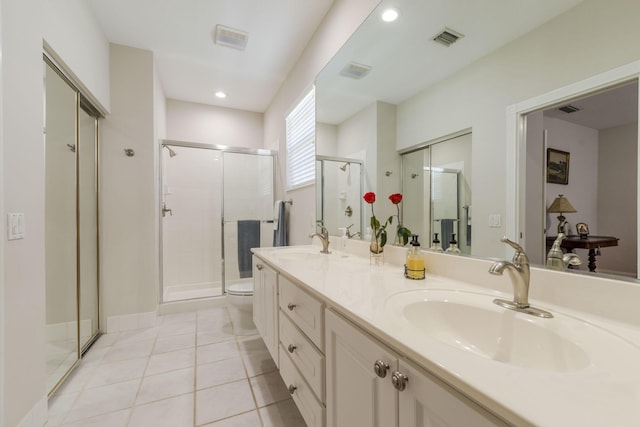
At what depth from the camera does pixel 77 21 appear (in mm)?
1795

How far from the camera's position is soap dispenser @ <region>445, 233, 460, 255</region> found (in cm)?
112

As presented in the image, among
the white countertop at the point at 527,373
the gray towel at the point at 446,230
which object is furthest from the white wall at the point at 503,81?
the white countertop at the point at 527,373

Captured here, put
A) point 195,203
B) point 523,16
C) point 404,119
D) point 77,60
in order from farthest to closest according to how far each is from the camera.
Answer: point 195,203 → point 77,60 → point 404,119 → point 523,16

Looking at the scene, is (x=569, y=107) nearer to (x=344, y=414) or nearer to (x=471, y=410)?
(x=471, y=410)

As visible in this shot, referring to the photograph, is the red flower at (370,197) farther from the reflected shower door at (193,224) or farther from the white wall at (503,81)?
the reflected shower door at (193,224)

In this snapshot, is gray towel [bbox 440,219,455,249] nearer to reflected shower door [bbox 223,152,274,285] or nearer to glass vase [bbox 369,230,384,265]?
glass vase [bbox 369,230,384,265]

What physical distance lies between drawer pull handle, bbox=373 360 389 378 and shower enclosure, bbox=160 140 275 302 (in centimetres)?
280

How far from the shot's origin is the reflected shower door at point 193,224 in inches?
135

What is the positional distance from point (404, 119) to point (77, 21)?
222 cm

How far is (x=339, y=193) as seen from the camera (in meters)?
2.01

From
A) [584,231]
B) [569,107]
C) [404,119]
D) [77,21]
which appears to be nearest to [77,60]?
[77,21]

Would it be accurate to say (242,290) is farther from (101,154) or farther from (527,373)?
(527,373)

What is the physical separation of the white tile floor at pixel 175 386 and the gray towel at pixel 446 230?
1.12m

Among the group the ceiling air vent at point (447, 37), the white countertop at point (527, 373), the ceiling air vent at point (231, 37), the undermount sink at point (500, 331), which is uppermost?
the ceiling air vent at point (231, 37)
